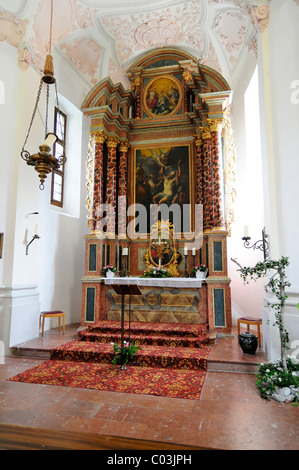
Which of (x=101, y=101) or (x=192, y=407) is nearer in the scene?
(x=192, y=407)

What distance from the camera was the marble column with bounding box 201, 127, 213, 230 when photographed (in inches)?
301

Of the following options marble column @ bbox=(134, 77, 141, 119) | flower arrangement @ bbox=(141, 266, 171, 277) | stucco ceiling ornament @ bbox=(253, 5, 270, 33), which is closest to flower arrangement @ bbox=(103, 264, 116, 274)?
flower arrangement @ bbox=(141, 266, 171, 277)

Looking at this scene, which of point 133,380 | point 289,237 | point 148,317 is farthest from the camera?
point 148,317

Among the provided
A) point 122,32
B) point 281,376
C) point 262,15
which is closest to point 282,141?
point 262,15

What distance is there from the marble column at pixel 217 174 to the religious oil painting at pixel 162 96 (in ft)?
5.89

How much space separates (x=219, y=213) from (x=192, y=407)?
467 centimetres

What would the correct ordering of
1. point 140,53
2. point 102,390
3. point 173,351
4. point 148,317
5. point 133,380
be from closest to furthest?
point 102,390 → point 133,380 → point 173,351 → point 148,317 → point 140,53

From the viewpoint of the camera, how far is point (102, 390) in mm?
4195

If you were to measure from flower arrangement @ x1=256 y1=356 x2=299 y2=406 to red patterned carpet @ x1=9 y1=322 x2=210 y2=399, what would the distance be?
84 cm

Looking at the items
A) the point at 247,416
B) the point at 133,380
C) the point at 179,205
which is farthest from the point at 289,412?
the point at 179,205

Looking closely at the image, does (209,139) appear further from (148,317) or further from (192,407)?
(192,407)

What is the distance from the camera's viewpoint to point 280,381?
12.9 feet

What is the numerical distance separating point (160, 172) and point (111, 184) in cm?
143

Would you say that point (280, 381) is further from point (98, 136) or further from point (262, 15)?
point (98, 136)
